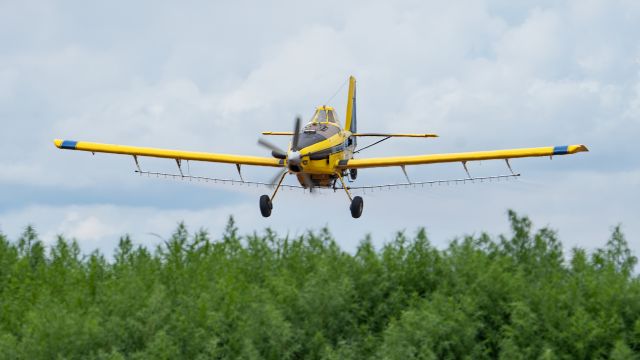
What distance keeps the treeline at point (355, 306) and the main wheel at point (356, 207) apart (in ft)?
14.9

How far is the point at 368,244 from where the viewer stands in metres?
25.2

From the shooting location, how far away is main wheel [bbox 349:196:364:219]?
31.6 m

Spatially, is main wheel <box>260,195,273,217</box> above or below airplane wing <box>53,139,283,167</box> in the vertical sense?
below

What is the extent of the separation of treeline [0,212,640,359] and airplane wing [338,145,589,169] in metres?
5.65

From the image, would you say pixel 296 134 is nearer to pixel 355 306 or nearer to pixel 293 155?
pixel 293 155

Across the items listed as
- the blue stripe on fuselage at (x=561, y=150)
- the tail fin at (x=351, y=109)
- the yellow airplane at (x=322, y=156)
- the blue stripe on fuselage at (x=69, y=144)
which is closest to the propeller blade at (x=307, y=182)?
the yellow airplane at (x=322, y=156)

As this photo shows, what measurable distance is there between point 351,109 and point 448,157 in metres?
8.30

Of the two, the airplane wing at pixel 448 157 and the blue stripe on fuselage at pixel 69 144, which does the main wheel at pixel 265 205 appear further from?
the blue stripe on fuselage at pixel 69 144

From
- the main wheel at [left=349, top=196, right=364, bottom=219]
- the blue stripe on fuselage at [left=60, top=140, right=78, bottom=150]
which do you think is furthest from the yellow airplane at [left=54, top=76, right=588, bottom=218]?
the blue stripe on fuselage at [left=60, top=140, right=78, bottom=150]

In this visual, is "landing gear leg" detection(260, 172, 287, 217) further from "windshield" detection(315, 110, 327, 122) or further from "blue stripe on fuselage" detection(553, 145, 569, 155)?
"blue stripe on fuselage" detection(553, 145, 569, 155)

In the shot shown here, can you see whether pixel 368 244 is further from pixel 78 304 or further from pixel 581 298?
pixel 78 304

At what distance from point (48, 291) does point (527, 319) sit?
1309cm

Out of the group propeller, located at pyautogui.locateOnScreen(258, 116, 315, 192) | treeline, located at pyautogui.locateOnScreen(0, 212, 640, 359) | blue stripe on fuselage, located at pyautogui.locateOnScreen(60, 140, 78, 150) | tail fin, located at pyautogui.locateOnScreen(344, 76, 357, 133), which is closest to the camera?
treeline, located at pyautogui.locateOnScreen(0, 212, 640, 359)

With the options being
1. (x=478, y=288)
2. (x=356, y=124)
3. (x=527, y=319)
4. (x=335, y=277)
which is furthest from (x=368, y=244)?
(x=356, y=124)
